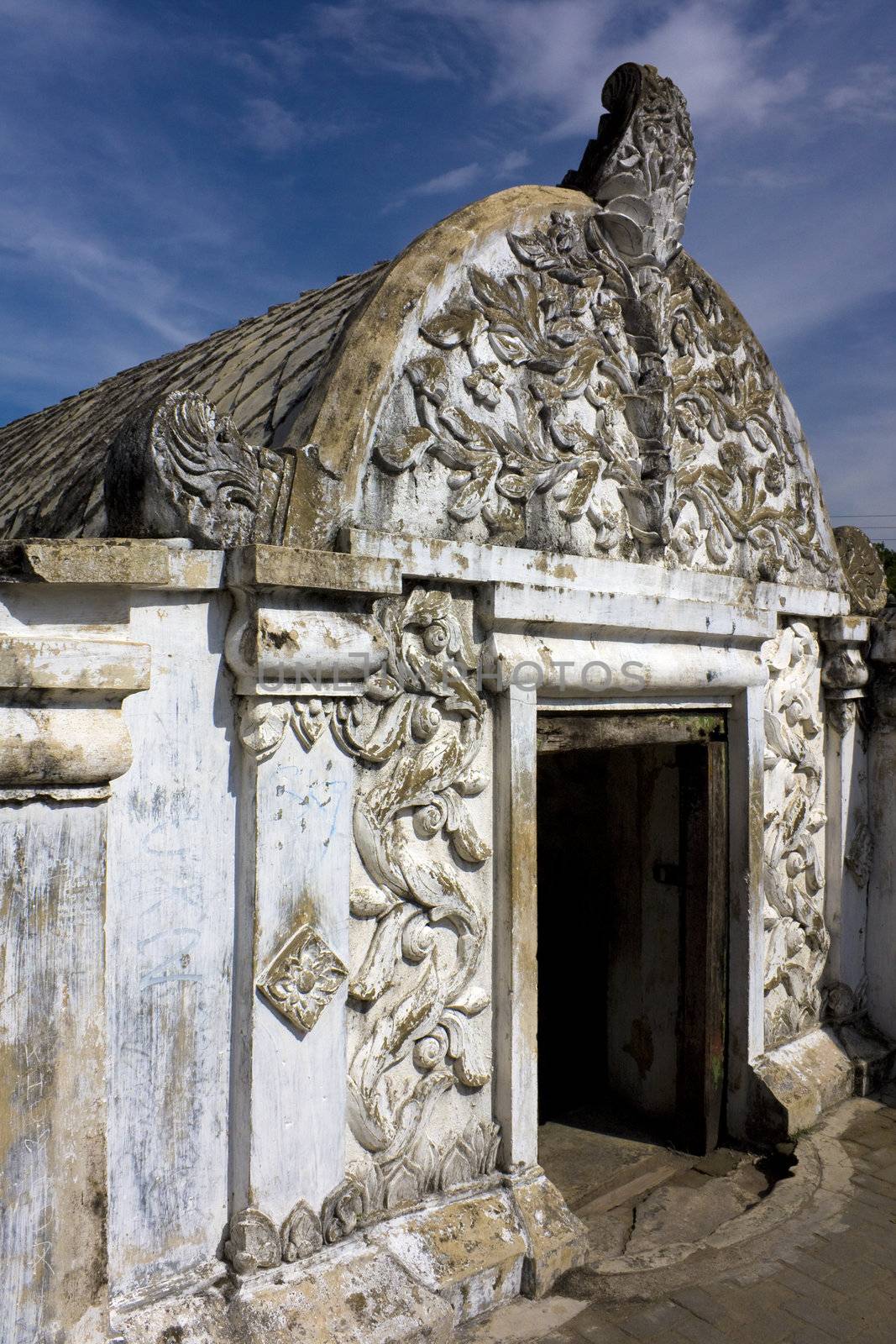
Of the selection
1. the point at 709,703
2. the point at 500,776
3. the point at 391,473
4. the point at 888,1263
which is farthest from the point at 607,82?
the point at 888,1263

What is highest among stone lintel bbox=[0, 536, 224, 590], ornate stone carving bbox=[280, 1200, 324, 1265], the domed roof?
the domed roof

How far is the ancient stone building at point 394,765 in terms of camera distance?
8.08ft

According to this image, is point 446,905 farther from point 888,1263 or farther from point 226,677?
point 888,1263

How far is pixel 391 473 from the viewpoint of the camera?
3174 mm

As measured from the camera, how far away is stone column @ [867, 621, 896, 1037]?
210 inches

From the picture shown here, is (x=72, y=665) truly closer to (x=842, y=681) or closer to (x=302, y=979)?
(x=302, y=979)

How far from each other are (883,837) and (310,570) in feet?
12.9

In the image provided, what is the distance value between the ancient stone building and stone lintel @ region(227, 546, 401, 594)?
13mm

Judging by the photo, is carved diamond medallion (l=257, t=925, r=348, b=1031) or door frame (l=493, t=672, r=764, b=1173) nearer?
carved diamond medallion (l=257, t=925, r=348, b=1031)

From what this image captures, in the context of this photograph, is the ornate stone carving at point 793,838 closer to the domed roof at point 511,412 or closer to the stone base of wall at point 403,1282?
the domed roof at point 511,412

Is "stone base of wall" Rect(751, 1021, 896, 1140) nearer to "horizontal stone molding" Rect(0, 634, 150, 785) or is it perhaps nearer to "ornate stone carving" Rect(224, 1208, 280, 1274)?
"ornate stone carving" Rect(224, 1208, 280, 1274)

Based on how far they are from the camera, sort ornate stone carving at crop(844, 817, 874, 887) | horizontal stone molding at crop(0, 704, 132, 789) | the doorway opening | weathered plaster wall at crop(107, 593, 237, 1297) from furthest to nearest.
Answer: ornate stone carving at crop(844, 817, 874, 887) < the doorway opening < weathered plaster wall at crop(107, 593, 237, 1297) < horizontal stone molding at crop(0, 704, 132, 789)

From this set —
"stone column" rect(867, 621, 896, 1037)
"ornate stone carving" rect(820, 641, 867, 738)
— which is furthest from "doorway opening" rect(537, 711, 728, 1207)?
"stone column" rect(867, 621, 896, 1037)

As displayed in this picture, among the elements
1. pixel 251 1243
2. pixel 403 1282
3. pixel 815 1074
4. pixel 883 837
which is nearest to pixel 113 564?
pixel 251 1243
